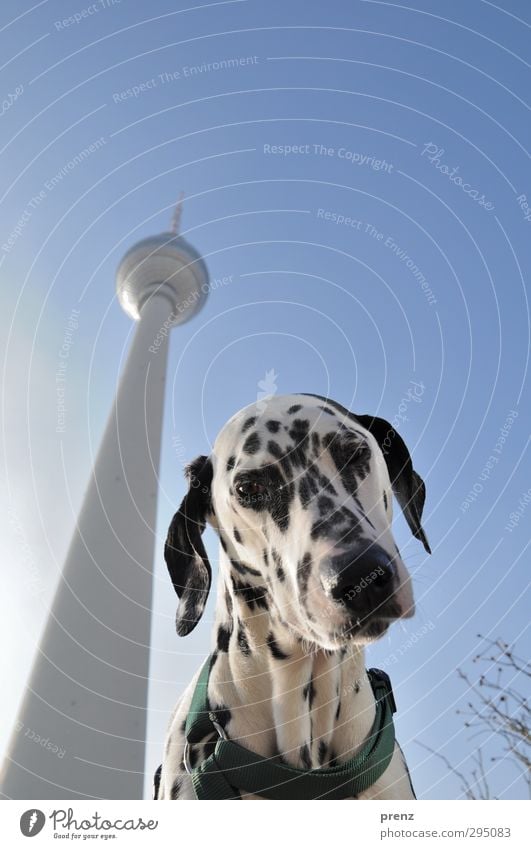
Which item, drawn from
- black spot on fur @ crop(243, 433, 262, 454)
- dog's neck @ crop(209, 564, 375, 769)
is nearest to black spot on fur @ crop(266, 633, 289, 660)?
dog's neck @ crop(209, 564, 375, 769)

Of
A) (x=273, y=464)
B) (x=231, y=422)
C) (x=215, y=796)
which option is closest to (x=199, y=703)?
(x=215, y=796)

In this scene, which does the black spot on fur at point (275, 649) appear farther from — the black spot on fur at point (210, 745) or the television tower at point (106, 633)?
the television tower at point (106, 633)

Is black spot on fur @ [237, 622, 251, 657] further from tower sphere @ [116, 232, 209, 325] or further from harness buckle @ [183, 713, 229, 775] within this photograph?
tower sphere @ [116, 232, 209, 325]

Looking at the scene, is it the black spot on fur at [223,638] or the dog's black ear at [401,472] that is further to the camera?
the dog's black ear at [401,472]

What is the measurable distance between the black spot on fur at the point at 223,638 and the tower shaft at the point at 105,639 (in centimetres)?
2376

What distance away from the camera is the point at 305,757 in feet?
14.5

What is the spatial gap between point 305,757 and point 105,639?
4097 centimetres

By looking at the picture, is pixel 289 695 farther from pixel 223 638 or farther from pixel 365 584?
pixel 365 584

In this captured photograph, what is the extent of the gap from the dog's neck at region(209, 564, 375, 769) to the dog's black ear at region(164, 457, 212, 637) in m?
0.85

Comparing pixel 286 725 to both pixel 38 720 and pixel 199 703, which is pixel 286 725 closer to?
pixel 199 703

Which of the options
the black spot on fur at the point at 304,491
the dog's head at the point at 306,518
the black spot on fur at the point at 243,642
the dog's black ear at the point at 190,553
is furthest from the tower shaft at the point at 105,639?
the black spot on fur at the point at 304,491

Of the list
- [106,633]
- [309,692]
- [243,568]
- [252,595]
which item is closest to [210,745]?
[309,692]

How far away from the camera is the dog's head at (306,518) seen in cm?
387
